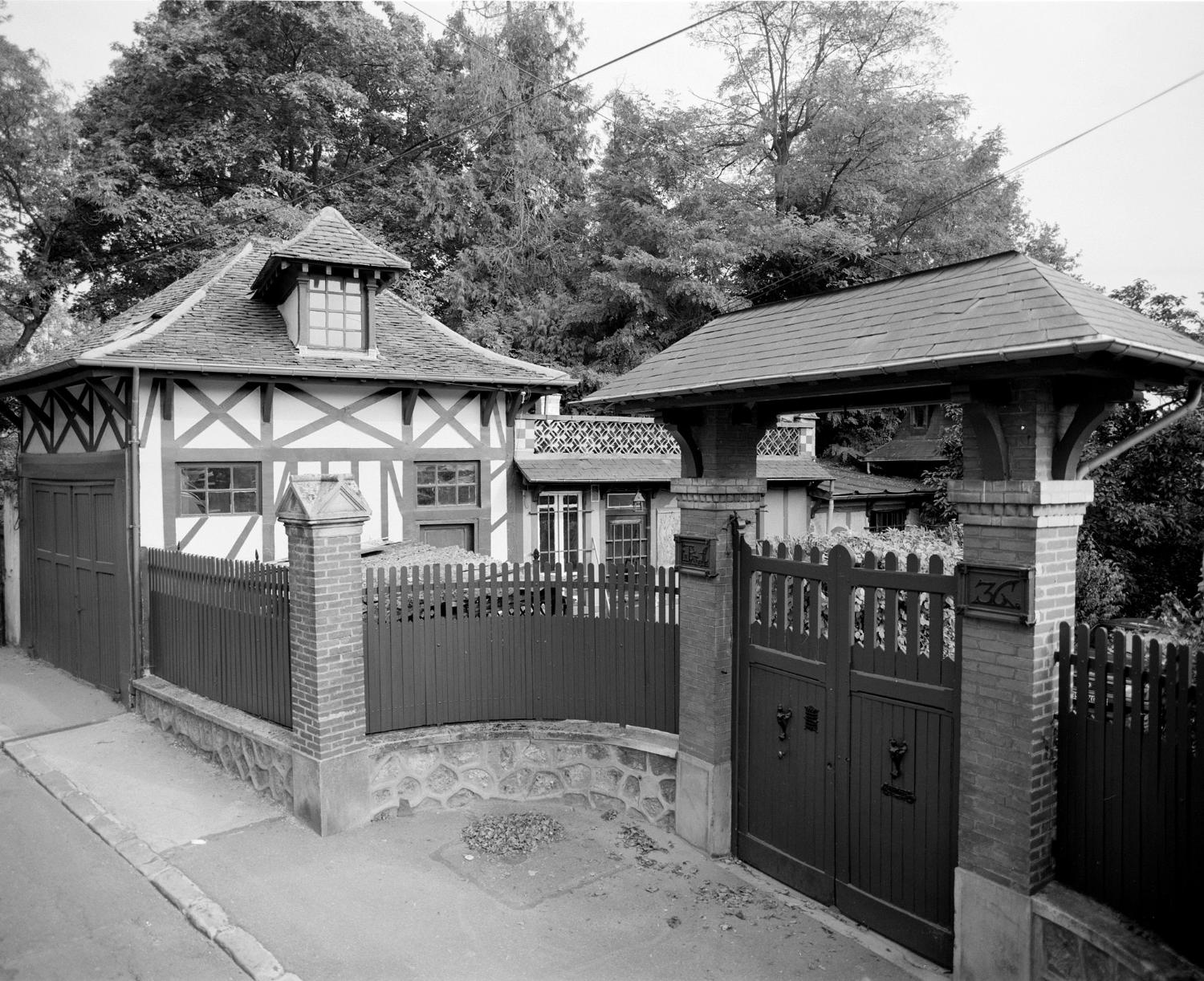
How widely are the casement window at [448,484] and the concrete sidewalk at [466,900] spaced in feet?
20.9

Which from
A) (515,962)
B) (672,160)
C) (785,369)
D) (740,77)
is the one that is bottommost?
(515,962)

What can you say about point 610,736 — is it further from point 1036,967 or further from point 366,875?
point 1036,967

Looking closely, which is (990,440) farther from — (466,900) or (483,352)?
(483,352)

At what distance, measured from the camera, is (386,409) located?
517 inches

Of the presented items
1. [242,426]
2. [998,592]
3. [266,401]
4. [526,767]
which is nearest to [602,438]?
[266,401]

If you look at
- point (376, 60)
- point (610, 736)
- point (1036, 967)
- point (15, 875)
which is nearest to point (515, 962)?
point (610, 736)

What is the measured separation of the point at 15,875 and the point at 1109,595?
51.8ft

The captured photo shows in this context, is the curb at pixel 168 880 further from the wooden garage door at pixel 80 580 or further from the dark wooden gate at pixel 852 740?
the dark wooden gate at pixel 852 740

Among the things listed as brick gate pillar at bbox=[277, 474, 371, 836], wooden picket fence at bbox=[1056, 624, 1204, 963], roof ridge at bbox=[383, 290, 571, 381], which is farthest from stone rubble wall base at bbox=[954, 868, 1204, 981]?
roof ridge at bbox=[383, 290, 571, 381]

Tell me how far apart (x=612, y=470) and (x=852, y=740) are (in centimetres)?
1189

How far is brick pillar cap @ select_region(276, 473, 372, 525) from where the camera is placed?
6.87 m

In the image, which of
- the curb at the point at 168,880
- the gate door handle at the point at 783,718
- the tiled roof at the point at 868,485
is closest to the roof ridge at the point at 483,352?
the gate door handle at the point at 783,718

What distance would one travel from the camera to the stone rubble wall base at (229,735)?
7523mm

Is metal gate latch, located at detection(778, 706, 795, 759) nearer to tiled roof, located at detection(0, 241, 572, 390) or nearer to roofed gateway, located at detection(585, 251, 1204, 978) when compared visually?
roofed gateway, located at detection(585, 251, 1204, 978)
